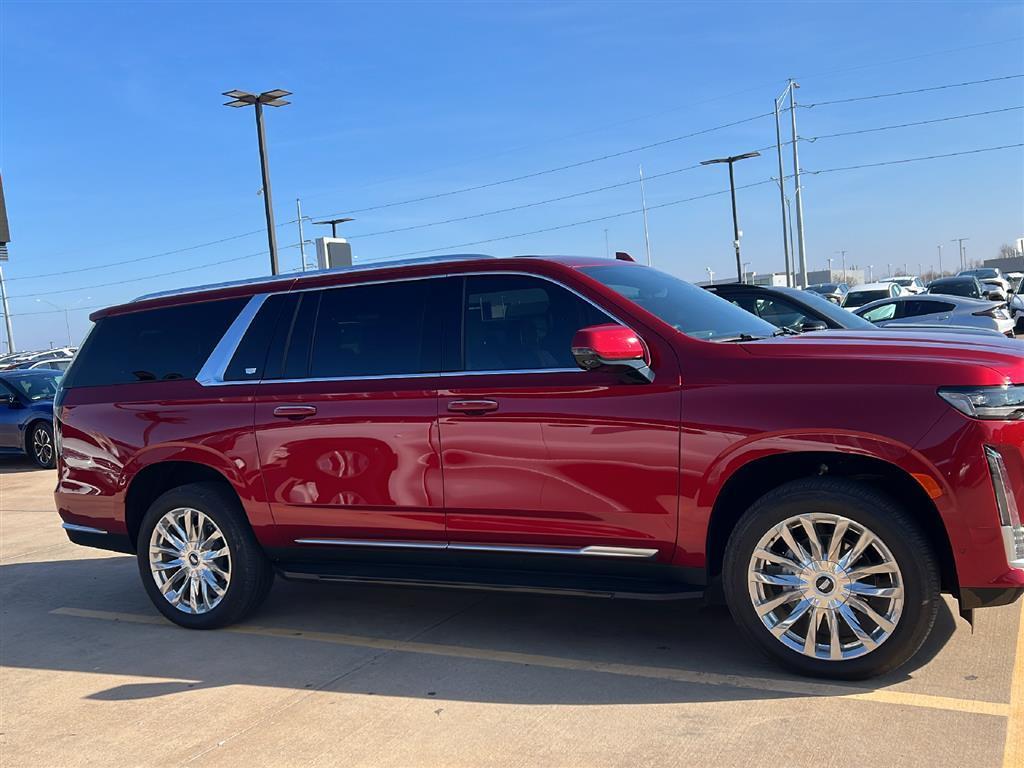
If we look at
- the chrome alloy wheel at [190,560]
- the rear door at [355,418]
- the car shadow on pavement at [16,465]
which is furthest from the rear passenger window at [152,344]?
the car shadow on pavement at [16,465]

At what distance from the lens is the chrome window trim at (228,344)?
17.6ft

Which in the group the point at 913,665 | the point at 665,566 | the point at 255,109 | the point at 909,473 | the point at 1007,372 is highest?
the point at 255,109

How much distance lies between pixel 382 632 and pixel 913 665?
2716 mm

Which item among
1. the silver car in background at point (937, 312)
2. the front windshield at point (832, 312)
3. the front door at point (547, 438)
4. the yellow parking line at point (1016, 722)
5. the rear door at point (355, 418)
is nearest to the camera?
the yellow parking line at point (1016, 722)

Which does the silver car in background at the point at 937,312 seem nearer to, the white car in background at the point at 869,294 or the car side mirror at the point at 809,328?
the white car in background at the point at 869,294

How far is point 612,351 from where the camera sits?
402cm

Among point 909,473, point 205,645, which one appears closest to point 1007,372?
point 909,473

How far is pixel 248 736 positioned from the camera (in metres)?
3.91

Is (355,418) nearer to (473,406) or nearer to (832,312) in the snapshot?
(473,406)

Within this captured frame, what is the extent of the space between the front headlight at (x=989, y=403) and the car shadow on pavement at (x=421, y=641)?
3.98ft

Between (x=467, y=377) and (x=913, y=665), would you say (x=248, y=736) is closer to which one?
(x=467, y=377)

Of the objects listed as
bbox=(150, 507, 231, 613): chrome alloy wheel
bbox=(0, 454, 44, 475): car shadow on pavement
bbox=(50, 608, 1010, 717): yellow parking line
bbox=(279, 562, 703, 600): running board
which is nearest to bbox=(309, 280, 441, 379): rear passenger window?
bbox=(279, 562, 703, 600): running board

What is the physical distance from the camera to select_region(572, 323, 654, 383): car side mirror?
4012 millimetres

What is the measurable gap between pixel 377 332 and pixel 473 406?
779 millimetres
